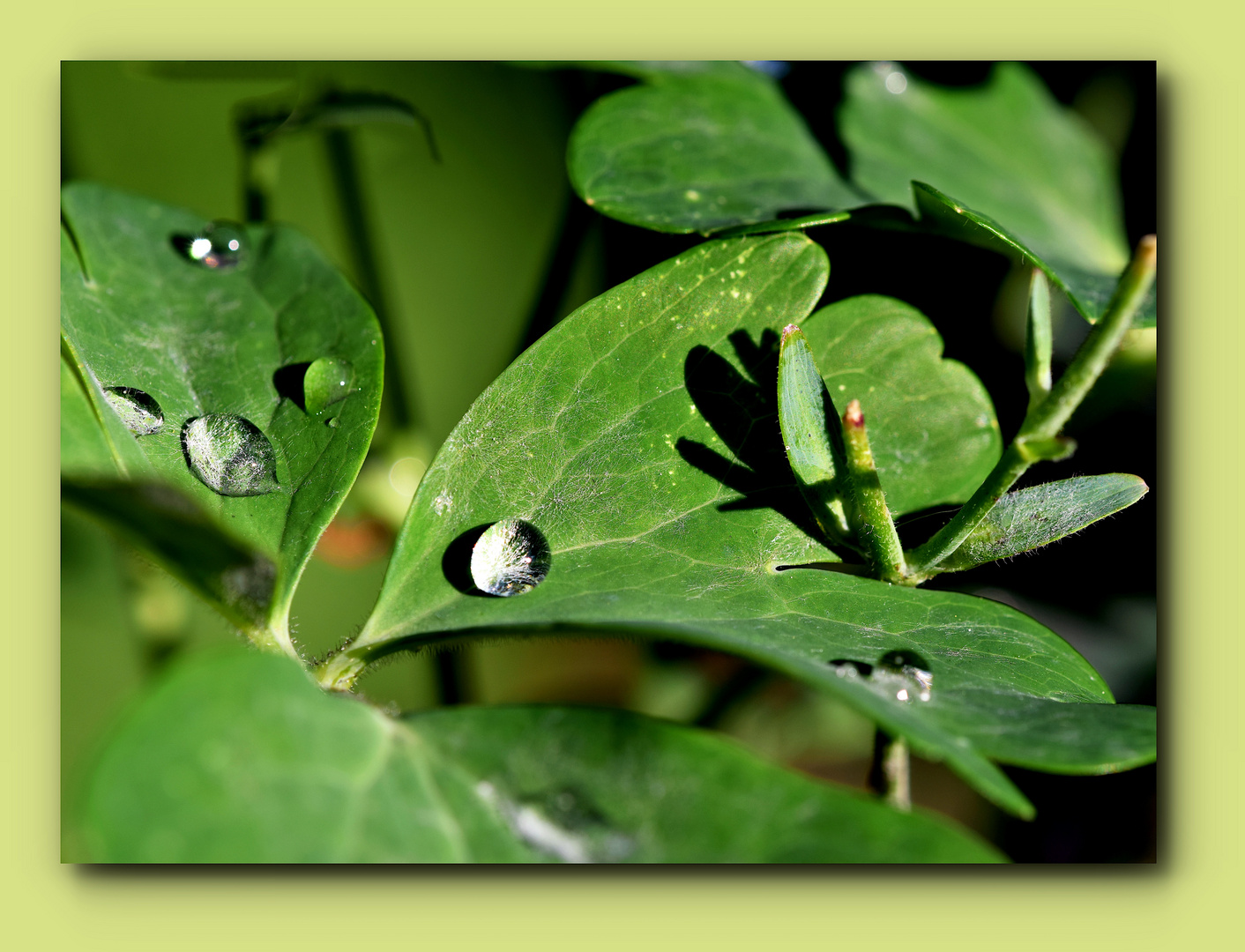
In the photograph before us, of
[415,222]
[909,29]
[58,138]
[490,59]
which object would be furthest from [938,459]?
[415,222]

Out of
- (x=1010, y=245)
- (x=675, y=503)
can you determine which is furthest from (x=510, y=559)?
(x=1010, y=245)

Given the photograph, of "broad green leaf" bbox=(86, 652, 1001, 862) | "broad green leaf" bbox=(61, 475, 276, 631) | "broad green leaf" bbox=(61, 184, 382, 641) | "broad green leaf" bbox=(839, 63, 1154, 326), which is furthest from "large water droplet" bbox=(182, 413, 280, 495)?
"broad green leaf" bbox=(839, 63, 1154, 326)

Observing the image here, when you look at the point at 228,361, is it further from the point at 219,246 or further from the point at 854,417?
the point at 854,417

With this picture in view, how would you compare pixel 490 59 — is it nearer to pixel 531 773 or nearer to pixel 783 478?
pixel 783 478

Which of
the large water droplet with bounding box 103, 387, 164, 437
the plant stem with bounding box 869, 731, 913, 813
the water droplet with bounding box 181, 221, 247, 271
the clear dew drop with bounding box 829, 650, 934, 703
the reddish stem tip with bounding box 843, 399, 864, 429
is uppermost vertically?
the water droplet with bounding box 181, 221, 247, 271

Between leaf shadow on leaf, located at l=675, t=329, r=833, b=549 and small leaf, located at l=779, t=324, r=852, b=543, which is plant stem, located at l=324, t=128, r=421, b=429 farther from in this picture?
small leaf, located at l=779, t=324, r=852, b=543

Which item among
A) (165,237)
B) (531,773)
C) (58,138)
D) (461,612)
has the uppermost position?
(58,138)
